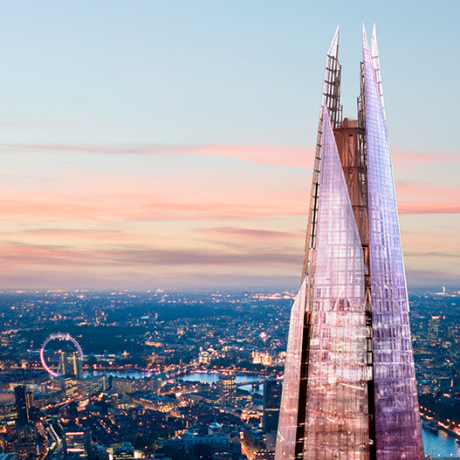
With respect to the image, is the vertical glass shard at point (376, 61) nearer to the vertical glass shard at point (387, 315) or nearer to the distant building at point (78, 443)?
the vertical glass shard at point (387, 315)

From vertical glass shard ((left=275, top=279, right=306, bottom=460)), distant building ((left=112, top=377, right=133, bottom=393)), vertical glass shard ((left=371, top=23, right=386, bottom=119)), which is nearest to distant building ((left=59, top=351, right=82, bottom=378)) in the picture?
distant building ((left=112, top=377, right=133, bottom=393))

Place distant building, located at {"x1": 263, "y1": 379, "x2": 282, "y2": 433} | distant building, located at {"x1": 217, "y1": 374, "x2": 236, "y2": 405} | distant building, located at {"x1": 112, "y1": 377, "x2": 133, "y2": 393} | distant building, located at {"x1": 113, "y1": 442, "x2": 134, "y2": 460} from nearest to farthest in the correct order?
distant building, located at {"x1": 113, "y1": 442, "x2": 134, "y2": 460}
distant building, located at {"x1": 263, "y1": 379, "x2": 282, "y2": 433}
distant building, located at {"x1": 217, "y1": 374, "x2": 236, "y2": 405}
distant building, located at {"x1": 112, "y1": 377, "x2": 133, "y2": 393}

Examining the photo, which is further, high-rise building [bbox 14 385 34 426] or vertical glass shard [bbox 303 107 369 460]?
high-rise building [bbox 14 385 34 426]

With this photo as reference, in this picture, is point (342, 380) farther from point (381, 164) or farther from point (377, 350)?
point (381, 164)

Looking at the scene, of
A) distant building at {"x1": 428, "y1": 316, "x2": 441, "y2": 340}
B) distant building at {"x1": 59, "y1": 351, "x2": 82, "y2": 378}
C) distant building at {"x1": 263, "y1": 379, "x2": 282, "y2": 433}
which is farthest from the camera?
distant building at {"x1": 428, "y1": 316, "x2": 441, "y2": 340}

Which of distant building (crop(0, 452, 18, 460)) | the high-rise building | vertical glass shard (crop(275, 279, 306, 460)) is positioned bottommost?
distant building (crop(0, 452, 18, 460))

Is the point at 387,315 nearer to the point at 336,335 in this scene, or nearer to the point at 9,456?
the point at 336,335

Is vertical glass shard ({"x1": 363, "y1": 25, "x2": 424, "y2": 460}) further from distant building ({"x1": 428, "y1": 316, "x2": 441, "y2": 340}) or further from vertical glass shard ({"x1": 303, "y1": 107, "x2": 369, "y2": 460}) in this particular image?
distant building ({"x1": 428, "y1": 316, "x2": 441, "y2": 340})
